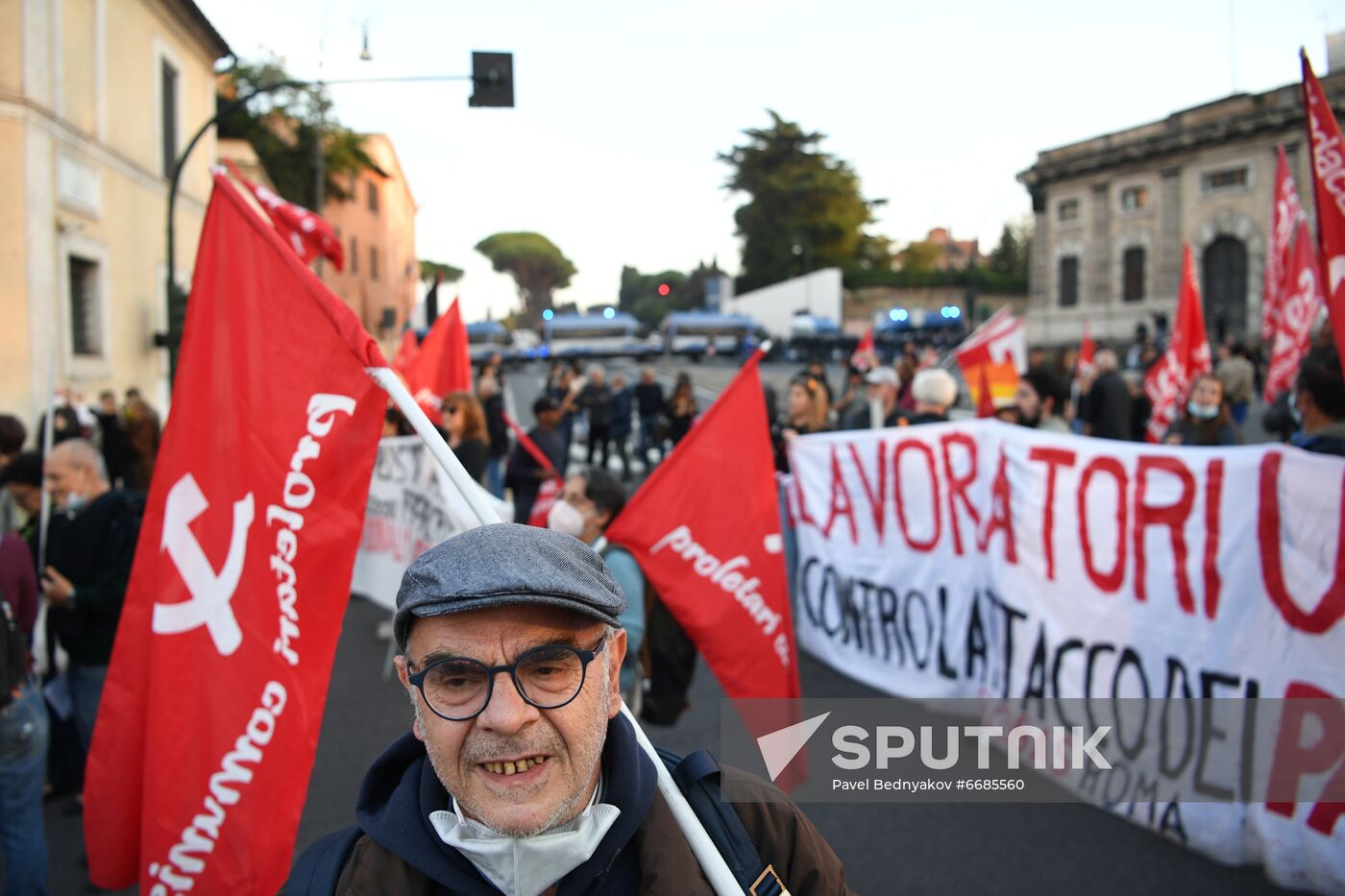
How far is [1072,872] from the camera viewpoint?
396 centimetres

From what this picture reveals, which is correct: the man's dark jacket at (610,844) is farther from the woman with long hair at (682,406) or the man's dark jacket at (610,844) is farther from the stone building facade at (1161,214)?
the stone building facade at (1161,214)

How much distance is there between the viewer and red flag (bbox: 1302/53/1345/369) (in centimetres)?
358

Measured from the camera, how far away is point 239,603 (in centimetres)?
268

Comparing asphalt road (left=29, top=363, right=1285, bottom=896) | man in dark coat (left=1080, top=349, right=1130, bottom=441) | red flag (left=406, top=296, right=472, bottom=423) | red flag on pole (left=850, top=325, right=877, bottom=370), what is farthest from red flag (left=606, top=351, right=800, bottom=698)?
red flag on pole (left=850, top=325, right=877, bottom=370)

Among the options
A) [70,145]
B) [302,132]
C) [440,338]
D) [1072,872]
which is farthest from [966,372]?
[302,132]

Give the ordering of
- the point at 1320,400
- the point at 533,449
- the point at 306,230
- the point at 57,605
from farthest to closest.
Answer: the point at 306,230
the point at 533,449
the point at 1320,400
the point at 57,605

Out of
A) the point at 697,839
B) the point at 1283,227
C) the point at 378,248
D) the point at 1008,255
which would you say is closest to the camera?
the point at 697,839

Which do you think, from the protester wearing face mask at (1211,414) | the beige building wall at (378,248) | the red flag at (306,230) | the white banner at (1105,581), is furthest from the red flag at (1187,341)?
the beige building wall at (378,248)

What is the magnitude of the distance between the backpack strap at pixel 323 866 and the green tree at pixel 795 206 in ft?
217

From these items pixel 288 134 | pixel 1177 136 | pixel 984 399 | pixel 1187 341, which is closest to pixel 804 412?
pixel 984 399

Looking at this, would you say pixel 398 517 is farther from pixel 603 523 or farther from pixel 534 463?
pixel 603 523

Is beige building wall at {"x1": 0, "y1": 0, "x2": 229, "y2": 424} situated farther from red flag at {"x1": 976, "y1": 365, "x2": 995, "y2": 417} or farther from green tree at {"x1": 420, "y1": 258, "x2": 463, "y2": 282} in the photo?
green tree at {"x1": 420, "y1": 258, "x2": 463, "y2": 282}

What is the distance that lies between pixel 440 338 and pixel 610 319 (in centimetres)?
3609

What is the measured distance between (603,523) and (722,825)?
9.00ft
